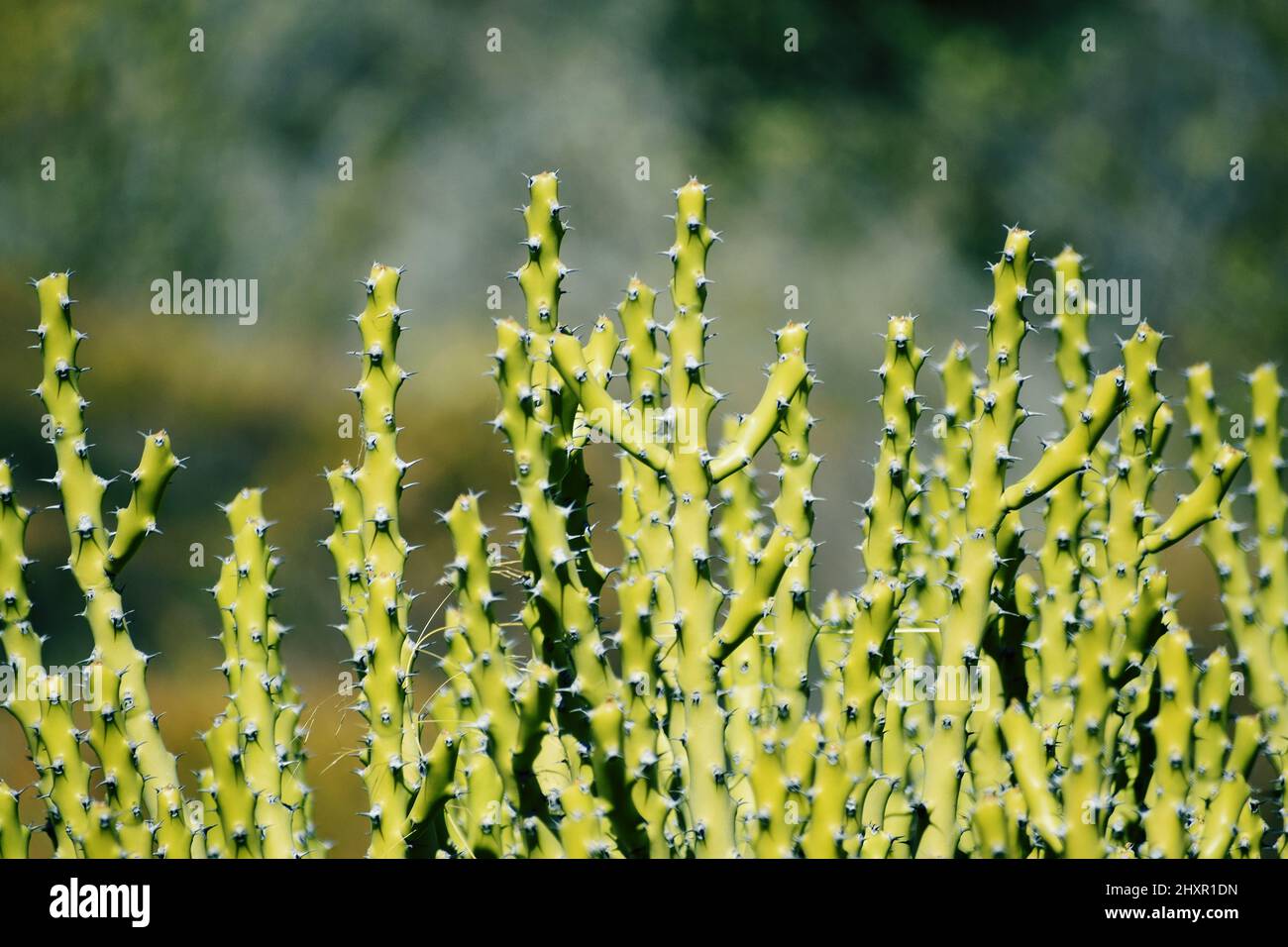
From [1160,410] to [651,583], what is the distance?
54.8 inches

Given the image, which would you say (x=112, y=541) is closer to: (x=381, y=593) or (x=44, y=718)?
(x=44, y=718)

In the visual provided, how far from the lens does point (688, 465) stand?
240 centimetres

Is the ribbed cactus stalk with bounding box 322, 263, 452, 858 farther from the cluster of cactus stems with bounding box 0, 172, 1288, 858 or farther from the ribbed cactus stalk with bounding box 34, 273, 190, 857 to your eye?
the ribbed cactus stalk with bounding box 34, 273, 190, 857

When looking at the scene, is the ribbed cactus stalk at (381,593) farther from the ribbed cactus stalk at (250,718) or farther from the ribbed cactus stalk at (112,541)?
the ribbed cactus stalk at (112,541)

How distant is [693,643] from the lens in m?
2.39

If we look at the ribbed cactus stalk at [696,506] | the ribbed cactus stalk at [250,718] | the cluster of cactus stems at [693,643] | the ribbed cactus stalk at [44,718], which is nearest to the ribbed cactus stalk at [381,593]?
the cluster of cactus stems at [693,643]

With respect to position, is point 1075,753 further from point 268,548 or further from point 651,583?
point 268,548

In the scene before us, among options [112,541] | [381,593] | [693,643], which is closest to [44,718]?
[112,541]

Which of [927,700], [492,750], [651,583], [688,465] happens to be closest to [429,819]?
[492,750]

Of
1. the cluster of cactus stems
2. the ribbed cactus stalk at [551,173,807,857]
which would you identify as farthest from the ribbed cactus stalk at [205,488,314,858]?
the ribbed cactus stalk at [551,173,807,857]

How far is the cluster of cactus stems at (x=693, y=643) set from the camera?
94.3 inches

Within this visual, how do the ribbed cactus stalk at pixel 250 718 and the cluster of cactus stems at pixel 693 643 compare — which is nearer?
the cluster of cactus stems at pixel 693 643

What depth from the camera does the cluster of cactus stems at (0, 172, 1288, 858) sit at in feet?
7.86

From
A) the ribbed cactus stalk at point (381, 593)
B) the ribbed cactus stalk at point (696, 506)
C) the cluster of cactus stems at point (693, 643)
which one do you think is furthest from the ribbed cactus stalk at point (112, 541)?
the ribbed cactus stalk at point (696, 506)
